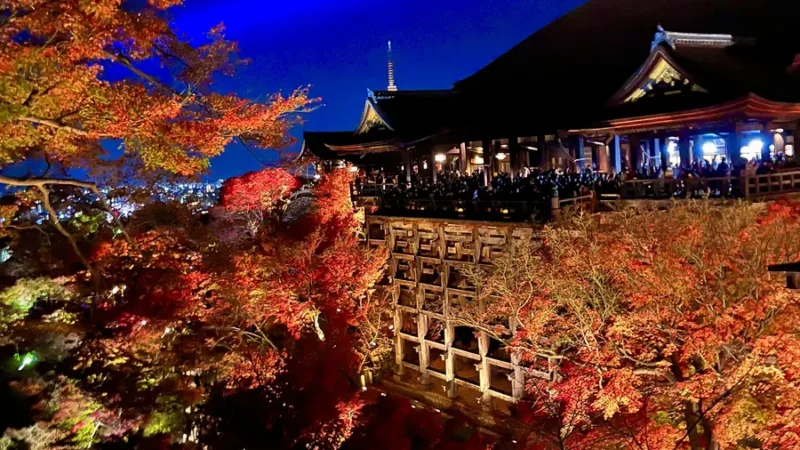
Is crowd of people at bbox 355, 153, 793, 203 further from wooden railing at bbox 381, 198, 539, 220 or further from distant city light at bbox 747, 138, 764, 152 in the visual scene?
distant city light at bbox 747, 138, 764, 152

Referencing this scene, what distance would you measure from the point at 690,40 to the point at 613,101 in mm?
3442

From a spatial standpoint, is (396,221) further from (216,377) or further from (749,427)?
(749,427)

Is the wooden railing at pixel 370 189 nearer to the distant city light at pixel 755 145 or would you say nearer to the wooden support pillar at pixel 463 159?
the wooden support pillar at pixel 463 159

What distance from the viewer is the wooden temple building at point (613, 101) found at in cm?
1809

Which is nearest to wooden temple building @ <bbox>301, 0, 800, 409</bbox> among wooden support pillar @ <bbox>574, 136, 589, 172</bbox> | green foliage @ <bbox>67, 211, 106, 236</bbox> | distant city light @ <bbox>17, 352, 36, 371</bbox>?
wooden support pillar @ <bbox>574, 136, 589, 172</bbox>

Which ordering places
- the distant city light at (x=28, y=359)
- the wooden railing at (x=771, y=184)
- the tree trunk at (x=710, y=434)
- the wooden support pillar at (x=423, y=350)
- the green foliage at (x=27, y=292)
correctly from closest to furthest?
the tree trunk at (x=710, y=434), the distant city light at (x=28, y=359), the green foliage at (x=27, y=292), the wooden railing at (x=771, y=184), the wooden support pillar at (x=423, y=350)

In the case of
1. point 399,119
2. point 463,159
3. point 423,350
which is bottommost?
point 423,350

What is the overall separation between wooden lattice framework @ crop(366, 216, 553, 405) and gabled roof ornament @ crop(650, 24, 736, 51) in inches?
301

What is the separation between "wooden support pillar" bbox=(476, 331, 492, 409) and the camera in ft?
66.4

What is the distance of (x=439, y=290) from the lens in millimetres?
22031

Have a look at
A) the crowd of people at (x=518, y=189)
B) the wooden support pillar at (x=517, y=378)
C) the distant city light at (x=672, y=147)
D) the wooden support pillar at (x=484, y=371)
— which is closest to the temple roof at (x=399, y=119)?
the crowd of people at (x=518, y=189)

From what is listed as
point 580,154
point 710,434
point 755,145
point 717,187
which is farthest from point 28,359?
point 755,145

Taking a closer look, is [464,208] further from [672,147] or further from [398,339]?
[672,147]

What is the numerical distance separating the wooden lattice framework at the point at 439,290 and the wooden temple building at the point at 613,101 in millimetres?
4918
